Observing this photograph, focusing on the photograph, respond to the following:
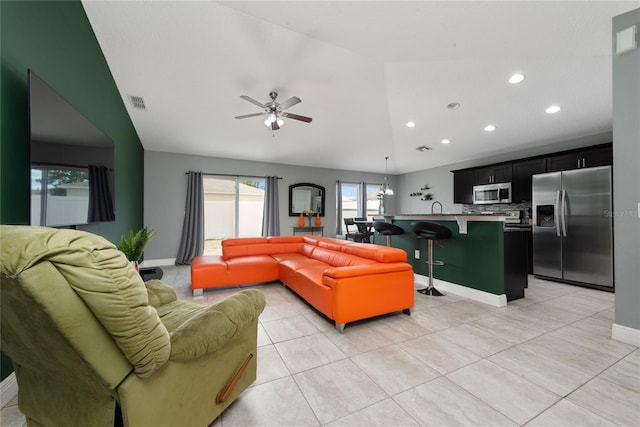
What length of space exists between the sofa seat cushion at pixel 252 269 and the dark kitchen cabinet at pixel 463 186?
193 inches

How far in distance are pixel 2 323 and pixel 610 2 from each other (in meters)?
3.82

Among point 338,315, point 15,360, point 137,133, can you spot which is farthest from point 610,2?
point 137,133

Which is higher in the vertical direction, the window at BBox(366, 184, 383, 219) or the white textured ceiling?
the white textured ceiling

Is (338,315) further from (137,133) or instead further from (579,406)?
(137,133)

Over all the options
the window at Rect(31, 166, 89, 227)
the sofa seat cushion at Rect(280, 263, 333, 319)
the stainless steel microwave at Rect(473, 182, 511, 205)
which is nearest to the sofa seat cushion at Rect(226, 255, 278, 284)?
the sofa seat cushion at Rect(280, 263, 333, 319)

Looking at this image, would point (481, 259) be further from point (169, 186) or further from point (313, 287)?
point (169, 186)

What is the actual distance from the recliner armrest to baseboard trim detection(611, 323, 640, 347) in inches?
117

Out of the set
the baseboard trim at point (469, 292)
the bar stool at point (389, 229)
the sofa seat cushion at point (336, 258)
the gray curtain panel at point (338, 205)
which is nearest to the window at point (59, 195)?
the sofa seat cushion at point (336, 258)

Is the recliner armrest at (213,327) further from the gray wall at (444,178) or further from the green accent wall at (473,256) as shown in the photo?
the gray wall at (444,178)

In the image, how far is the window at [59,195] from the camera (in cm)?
157

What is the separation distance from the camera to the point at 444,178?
703cm

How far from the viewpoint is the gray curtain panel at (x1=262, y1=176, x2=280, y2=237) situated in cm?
654

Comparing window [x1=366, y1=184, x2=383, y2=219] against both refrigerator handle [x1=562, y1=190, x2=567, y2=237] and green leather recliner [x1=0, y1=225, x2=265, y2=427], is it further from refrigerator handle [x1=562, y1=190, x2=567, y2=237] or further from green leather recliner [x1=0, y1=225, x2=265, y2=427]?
green leather recliner [x1=0, y1=225, x2=265, y2=427]

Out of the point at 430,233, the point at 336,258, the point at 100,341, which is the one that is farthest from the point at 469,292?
the point at 100,341
